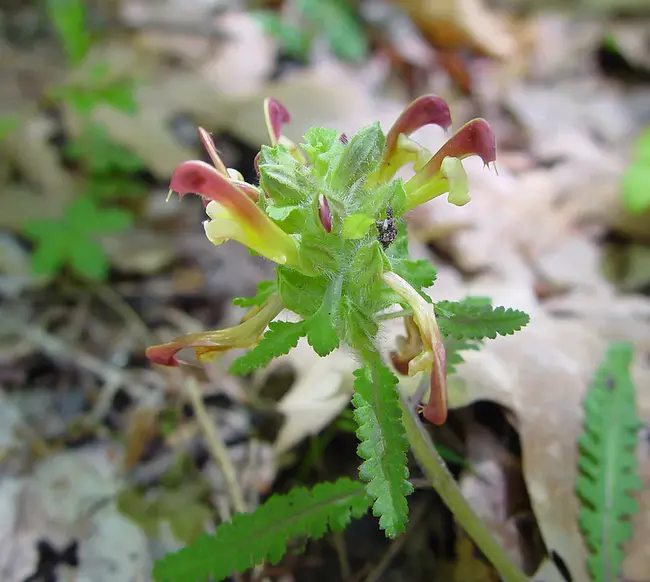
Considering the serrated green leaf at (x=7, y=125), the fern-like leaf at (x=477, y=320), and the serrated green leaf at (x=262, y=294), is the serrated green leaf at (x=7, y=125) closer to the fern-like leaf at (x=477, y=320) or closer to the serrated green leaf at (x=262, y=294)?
the serrated green leaf at (x=262, y=294)

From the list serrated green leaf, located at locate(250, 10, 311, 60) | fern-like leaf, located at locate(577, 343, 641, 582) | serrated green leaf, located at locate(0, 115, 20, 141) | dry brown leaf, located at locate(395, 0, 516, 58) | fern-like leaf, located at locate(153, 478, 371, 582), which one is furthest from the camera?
dry brown leaf, located at locate(395, 0, 516, 58)

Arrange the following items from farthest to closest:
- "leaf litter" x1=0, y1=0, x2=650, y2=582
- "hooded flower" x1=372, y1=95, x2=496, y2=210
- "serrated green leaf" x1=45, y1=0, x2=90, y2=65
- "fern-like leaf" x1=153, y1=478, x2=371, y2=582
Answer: "serrated green leaf" x1=45, y1=0, x2=90, y2=65 < "leaf litter" x1=0, y1=0, x2=650, y2=582 < "fern-like leaf" x1=153, y1=478, x2=371, y2=582 < "hooded flower" x1=372, y1=95, x2=496, y2=210

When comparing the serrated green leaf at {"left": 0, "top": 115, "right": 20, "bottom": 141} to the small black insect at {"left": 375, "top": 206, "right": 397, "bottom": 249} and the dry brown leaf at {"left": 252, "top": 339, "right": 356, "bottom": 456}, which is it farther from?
the small black insect at {"left": 375, "top": 206, "right": 397, "bottom": 249}

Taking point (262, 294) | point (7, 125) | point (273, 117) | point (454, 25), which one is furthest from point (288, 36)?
Answer: point (262, 294)

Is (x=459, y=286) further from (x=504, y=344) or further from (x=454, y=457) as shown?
(x=454, y=457)

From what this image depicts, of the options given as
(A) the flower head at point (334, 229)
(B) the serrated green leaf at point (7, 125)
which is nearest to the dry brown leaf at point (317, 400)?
(A) the flower head at point (334, 229)

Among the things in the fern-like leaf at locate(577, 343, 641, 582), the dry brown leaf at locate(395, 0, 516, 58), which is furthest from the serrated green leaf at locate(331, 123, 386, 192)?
the dry brown leaf at locate(395, 0, 516, 58)
